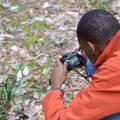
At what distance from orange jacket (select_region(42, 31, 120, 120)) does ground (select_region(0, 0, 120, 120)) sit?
156 cm

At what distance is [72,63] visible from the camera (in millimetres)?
3301

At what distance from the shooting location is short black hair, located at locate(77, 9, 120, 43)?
2787 millimetres

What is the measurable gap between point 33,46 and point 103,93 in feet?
9.29

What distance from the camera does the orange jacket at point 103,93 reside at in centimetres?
256

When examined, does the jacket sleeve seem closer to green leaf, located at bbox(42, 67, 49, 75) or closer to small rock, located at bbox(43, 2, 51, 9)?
green leaf, located at bbox(42, 67, 49, 75)

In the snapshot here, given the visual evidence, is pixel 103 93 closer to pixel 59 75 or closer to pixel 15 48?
pixel 59 75

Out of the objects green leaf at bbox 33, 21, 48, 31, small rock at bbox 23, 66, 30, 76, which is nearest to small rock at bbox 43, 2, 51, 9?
green leaf at bbox 33, 21, 48, 31

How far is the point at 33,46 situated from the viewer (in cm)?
535

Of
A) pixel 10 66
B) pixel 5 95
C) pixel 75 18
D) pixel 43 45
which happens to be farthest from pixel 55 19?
pixel 5 95

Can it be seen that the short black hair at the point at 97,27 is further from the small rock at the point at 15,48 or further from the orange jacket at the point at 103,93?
the small rock at the point at 15,48

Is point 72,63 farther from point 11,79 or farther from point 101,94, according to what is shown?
point 11,79

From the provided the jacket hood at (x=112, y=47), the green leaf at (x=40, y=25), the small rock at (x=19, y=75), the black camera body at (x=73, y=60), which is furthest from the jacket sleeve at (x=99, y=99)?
the green leaf at (x=40, y=25)

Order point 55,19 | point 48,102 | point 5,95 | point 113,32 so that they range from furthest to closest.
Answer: point 55,19 → point 5,95 → point 48,102 → point 113,32

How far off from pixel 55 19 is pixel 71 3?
48 cm
